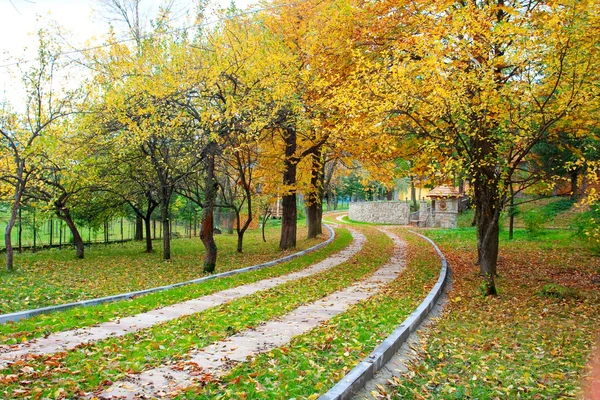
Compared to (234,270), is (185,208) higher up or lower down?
higher up

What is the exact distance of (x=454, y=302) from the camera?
889cm

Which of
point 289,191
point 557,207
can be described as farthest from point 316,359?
point 557,207

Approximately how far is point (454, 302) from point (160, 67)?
9140 millimetres

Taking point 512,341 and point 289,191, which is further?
point 289,191

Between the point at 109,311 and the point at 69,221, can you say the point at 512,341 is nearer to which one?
the point at 109,311

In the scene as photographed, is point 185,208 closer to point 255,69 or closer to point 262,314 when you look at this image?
point 255,69

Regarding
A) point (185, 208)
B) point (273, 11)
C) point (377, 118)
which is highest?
point (273, 11)

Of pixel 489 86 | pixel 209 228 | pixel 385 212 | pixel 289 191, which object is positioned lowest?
pixel 385 212

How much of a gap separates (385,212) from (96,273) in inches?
1223

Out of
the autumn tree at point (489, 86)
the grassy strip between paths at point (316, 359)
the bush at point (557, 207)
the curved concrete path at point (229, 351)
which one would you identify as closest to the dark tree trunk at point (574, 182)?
the bush at point (557, 207)

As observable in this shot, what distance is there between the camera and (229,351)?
5.42 metres

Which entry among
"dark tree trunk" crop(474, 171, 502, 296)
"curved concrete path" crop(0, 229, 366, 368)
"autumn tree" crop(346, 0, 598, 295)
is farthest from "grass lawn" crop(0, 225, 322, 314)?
"dark tree trunk" crop(474, 171, 502, 296)

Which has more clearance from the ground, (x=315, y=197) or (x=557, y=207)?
(x=315, y=197)

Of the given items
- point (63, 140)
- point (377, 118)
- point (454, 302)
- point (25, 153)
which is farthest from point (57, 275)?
point (454, 302)
